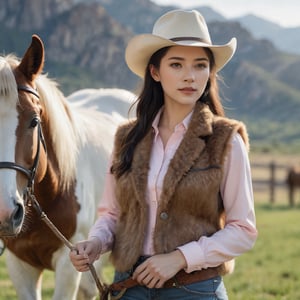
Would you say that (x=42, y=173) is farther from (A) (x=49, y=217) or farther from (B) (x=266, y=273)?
(B) (x=266, y=273)

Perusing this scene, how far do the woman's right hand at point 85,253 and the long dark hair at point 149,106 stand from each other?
0.30 metres

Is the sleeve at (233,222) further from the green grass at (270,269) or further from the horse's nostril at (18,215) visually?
the green grass at (270,269)

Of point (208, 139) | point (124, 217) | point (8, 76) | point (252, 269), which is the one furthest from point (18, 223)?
point (252, 269)

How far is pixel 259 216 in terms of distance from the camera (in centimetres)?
1390

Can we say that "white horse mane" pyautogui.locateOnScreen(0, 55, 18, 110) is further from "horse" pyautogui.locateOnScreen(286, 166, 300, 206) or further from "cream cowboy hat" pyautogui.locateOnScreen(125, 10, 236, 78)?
"horse" pyautogui.locateOnScreen(286, 166, 300, 206)

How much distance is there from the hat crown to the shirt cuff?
0.82 m

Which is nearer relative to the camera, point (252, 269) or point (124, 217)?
point (124, 217)

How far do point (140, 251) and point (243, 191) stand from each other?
0.47m

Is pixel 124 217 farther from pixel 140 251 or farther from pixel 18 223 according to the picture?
pixel 18 223

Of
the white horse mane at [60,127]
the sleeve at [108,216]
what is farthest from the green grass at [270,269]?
the sleeve at [108,216]

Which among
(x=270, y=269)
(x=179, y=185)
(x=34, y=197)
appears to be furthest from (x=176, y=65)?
(x=270, y=269)

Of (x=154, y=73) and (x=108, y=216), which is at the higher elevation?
(x=154, y=73)

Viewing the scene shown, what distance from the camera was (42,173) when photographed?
10.4 ft

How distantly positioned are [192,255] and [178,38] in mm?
852
